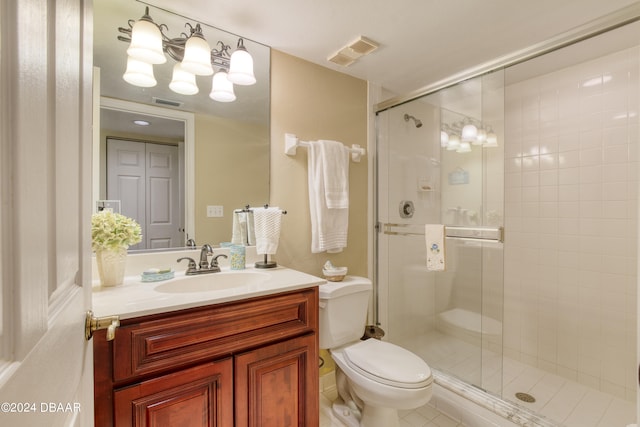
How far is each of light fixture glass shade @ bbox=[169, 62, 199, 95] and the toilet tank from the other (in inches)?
50.5

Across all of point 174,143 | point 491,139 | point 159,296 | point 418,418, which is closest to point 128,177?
point 174,143

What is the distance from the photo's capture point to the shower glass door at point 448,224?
189cm

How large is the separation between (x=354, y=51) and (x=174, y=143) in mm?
1181

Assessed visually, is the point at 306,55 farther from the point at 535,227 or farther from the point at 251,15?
the point at 535,227

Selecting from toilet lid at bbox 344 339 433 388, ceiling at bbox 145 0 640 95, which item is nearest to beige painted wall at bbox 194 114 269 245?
ceiling at bbox 145 0 640 95

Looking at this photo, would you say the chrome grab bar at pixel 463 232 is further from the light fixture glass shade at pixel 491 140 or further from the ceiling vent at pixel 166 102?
the ceiling vent at pixel 166 102

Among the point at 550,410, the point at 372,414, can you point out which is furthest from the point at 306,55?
the point at 550,410

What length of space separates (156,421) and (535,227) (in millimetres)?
2565

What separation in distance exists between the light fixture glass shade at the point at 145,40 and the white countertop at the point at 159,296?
1027 mm

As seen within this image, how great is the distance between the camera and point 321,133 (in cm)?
202

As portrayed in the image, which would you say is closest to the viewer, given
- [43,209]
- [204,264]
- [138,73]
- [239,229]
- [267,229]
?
[43,209]

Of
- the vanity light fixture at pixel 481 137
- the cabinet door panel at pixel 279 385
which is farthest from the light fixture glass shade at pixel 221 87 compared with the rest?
the vanity light fixture at pixel 481 137

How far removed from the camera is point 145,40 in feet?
4.29

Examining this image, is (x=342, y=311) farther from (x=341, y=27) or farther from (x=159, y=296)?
(x=341, y=27)
